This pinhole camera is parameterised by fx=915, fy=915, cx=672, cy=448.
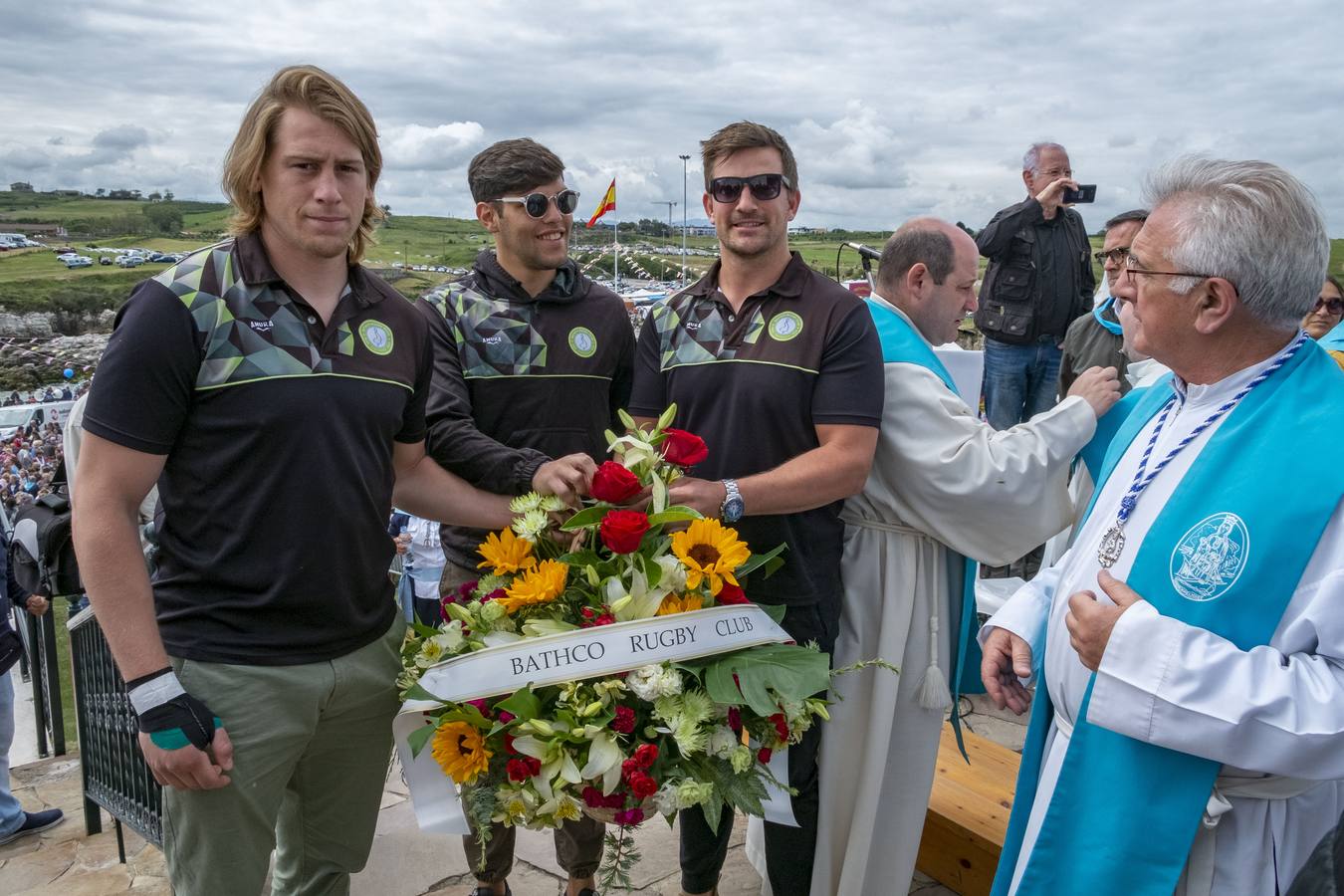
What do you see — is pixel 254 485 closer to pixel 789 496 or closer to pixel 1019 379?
pixel 789 496

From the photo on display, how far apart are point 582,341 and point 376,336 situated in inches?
39.5

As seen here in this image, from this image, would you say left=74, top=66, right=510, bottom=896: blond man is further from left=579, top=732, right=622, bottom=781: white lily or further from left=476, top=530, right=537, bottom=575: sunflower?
left=579, top=732, right=622, bottom=781: white lily

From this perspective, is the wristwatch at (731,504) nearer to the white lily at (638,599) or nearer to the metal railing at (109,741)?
the white lily at (638,599)

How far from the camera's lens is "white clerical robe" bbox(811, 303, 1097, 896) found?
2.89 metres

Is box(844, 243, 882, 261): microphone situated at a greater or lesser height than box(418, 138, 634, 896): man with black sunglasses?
greater

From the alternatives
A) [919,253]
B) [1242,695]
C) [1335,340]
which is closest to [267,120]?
[919,253]

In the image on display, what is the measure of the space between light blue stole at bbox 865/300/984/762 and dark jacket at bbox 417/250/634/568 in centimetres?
97

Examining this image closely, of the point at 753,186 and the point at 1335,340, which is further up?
the point at 753,186

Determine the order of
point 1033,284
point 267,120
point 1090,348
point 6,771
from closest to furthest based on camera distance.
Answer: point 267,120 < point 6,771 < point 1090,348 < point 1033,284

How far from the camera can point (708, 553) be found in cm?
207

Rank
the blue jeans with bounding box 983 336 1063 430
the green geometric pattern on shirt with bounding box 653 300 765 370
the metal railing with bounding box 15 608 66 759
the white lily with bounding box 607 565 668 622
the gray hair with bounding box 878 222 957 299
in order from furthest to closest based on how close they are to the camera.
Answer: the blue jeans with bounding box 983 336 1063 430
the metal railing with bounding box 15 608 66 759
the gray hair with bounding box 878 222 957 299
the green geometric pattern on shirt with bounding box 653 300 765 370
the white lily with bounding box 607 565 668 622

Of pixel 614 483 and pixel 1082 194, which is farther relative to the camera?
pixel 1082 194

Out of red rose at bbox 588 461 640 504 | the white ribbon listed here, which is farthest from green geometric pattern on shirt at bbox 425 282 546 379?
the white ribbon

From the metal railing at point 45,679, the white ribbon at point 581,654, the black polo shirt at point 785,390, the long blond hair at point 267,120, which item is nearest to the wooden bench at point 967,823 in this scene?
the black polo shirt at point 785,390
